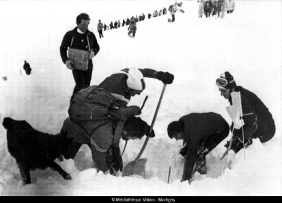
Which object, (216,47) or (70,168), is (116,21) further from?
(70,168)

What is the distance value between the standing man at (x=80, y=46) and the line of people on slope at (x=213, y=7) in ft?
3.14

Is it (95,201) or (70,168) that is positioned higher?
(70,168)

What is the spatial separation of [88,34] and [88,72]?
1.02ft

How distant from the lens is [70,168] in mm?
2924

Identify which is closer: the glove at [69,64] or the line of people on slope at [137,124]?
the line of people on slope at [137,124]

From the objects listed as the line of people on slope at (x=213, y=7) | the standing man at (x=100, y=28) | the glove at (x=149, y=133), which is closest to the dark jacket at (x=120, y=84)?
the glove at (x=149, y=133)

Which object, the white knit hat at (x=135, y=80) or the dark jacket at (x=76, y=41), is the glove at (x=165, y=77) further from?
the dark jacket at (x=76, y=41)

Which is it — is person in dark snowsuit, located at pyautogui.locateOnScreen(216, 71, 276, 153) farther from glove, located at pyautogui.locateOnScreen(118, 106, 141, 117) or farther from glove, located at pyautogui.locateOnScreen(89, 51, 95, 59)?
glove, located at pyautogui.locateOnScreen(89, 51, 95, 59)

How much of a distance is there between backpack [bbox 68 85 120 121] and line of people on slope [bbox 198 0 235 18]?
108 cm

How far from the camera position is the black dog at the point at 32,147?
285 cm

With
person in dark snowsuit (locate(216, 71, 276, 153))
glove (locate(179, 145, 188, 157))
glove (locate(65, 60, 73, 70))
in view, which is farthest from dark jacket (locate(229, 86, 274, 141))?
glove (locate(65, 60, 73, 70))

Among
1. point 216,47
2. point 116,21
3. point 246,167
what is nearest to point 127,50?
point 116,21

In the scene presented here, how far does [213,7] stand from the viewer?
121 inches

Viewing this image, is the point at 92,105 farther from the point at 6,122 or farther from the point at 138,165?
the point at 6,122
